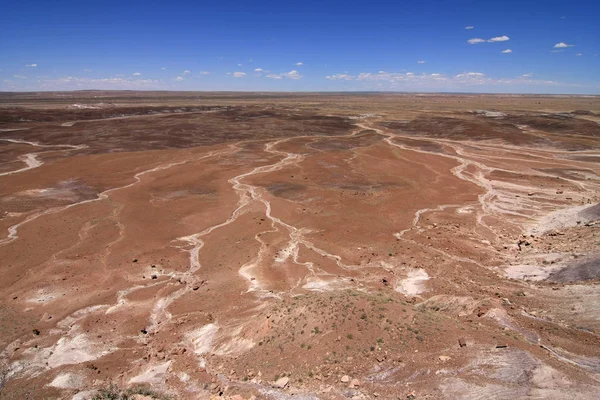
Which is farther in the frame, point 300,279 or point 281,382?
point 300,279

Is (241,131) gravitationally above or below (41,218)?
above

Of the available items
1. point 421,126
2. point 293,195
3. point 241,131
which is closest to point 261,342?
point 293,195

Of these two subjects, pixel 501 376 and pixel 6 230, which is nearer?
pixel 501 376

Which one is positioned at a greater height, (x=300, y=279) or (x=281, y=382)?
(x=281, y=382)

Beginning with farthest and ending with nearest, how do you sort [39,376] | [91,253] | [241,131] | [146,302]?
[241,131], [91,253], [146,302], [39,376]

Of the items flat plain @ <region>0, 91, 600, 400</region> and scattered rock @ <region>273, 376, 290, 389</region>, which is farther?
flat plain @ <region>0, 91, 600, 400</region>

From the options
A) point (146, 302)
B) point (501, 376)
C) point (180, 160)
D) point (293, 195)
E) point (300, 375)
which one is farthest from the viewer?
point (180, 160)

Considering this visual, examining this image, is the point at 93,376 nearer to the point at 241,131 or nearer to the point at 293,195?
the point at 293,195

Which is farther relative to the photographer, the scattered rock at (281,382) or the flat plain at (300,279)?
the flat plain at (300,279)
